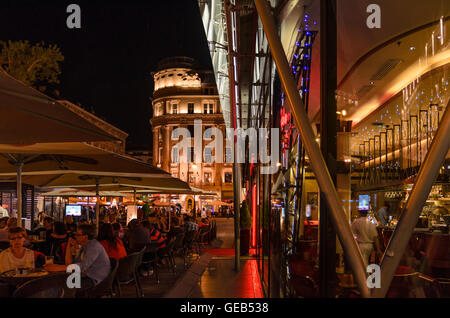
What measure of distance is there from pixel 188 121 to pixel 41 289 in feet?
258

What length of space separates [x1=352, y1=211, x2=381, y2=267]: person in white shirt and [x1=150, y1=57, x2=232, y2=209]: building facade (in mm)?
77902

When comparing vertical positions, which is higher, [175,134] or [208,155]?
[175,134]

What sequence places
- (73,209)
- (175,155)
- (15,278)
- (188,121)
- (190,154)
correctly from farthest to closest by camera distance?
1. (188,121)
2. (175,155)
3. (190,154)
4. (73,209)
5. (15,278)

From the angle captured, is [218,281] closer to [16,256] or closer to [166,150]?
[16,256]

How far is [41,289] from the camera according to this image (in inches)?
180

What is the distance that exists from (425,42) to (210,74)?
83055 mm

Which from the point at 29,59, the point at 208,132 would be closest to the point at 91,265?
the point at 29,59

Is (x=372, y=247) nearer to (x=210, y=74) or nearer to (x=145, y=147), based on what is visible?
(x=210, y=74)

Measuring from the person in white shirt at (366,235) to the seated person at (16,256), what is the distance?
17.6 feet

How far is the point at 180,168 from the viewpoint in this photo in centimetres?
8188

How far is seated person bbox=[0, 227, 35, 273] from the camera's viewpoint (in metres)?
6.66

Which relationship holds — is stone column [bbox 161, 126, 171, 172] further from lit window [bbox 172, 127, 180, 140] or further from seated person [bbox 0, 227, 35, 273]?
seated person [bbox 0, 227, 35, 273]

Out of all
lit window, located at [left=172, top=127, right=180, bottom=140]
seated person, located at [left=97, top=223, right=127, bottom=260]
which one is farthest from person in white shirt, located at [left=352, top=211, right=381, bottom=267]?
lit window, located at [left=172, top=127, right=180, bottom=140]

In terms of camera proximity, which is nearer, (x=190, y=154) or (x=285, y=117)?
(x=285, y=117)
